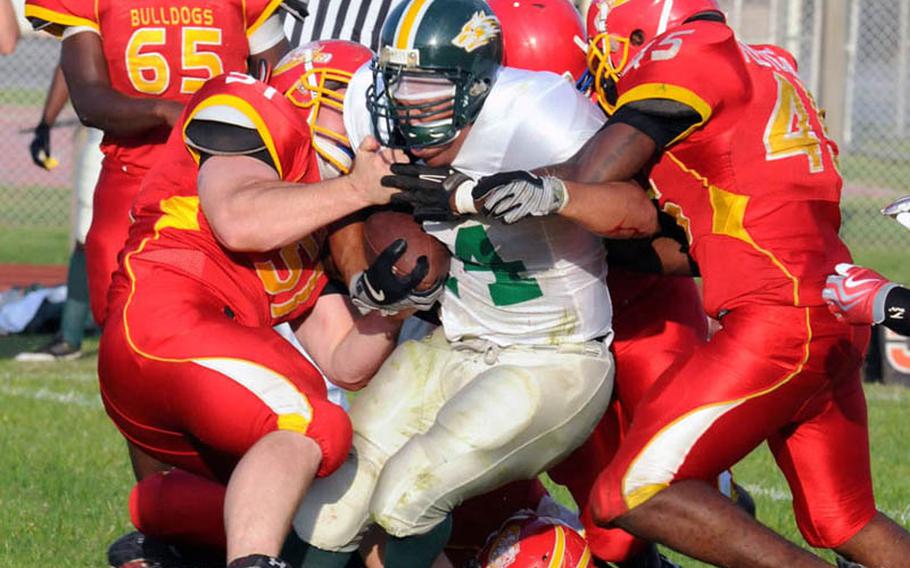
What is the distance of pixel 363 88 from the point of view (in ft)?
13.1

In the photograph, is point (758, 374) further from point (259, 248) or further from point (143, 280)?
point (143, 280)

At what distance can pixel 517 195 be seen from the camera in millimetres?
3494

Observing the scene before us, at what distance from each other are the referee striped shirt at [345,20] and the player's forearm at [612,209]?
8.16ft

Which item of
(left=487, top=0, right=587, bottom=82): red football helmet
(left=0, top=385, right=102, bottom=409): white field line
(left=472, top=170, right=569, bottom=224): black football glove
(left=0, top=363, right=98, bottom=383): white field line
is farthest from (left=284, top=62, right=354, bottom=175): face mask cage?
(left=0, top=363, right=98, bottom=383): white field line

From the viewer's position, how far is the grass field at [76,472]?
193 inches

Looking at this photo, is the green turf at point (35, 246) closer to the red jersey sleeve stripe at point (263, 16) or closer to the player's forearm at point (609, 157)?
the red jersey sleeve stripe at point (263, 16)

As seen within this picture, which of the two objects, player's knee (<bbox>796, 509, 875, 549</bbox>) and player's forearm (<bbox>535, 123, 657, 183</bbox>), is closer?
player's forearm (<bbox>535, 123, 657, 183</bbox>)

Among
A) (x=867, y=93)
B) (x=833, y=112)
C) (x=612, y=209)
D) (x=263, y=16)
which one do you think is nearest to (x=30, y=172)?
(x=833, y=112)

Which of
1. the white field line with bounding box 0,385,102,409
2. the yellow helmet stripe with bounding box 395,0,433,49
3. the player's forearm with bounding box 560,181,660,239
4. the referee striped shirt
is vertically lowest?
the white field line with bounding box 0,385,102,409

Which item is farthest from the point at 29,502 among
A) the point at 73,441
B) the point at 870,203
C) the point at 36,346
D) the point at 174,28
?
the point at 870,203

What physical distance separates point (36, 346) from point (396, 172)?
5443 millimetres

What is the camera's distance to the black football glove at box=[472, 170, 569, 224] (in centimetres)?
350

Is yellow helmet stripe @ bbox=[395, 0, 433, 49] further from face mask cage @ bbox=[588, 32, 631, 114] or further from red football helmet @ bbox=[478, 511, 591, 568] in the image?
red football helmet @ bbox=[478, 511, 591, 568]

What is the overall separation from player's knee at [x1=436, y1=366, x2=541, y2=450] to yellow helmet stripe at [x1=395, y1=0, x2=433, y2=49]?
2.75 ft
